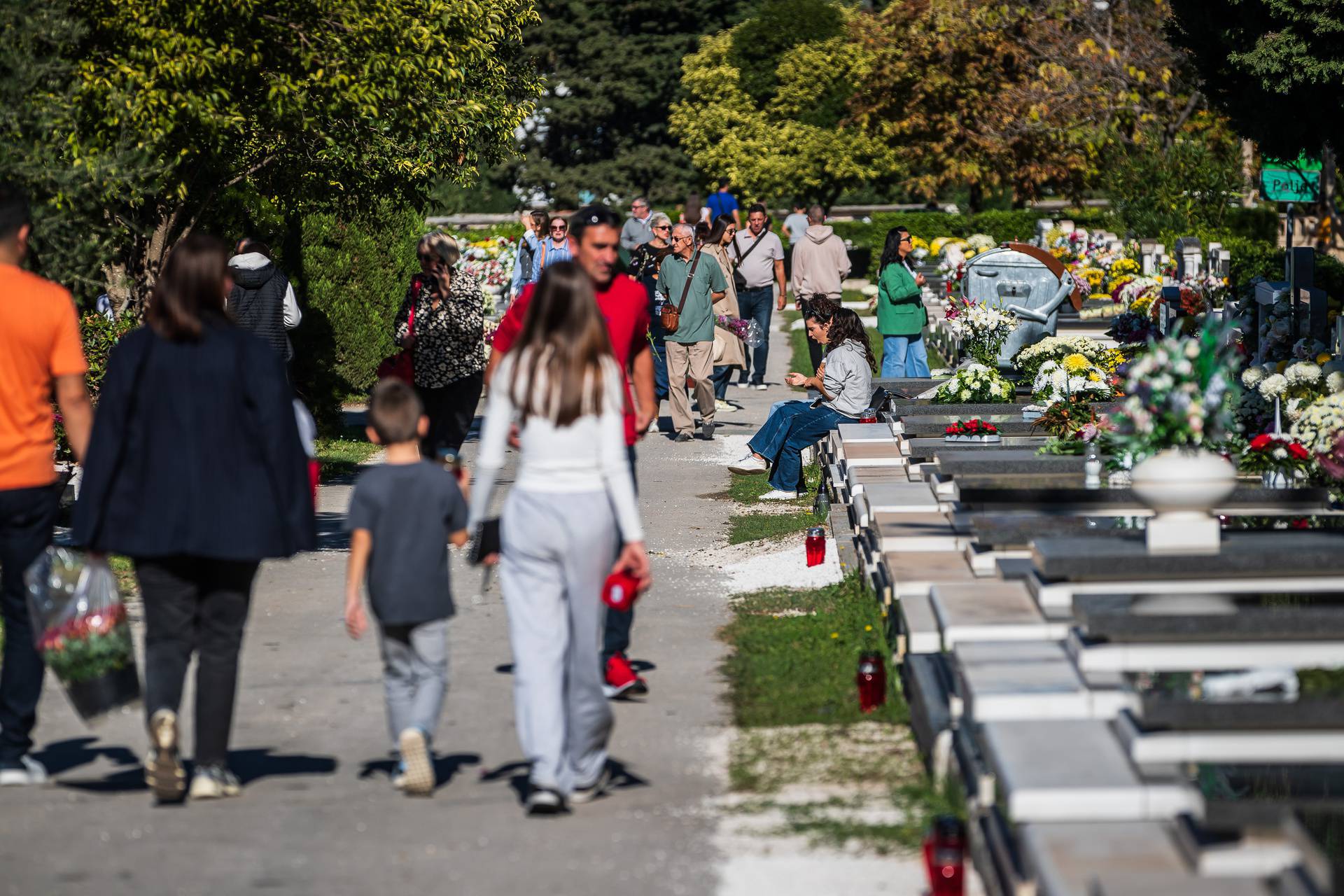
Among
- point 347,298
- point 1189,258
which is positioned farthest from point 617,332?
point 1189,258

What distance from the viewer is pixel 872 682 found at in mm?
7242

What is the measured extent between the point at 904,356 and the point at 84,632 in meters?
12.0

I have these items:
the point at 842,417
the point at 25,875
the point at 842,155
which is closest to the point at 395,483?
the point at 25,875

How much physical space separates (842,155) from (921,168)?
8.65 meters

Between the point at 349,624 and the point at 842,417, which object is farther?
the point at 842,417

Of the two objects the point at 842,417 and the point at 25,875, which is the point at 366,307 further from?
the point at 25,875

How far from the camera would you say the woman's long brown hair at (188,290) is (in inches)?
235

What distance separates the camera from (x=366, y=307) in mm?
19047

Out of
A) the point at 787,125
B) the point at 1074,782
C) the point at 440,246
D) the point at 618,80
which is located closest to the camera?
the point at 1074,782

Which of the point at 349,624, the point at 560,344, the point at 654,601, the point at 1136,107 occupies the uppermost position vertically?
the point at 1136,107

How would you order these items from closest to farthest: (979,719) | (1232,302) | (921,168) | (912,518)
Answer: (979,719), (912,518), (1232,302), (921,168)

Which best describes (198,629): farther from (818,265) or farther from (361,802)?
(818,265)

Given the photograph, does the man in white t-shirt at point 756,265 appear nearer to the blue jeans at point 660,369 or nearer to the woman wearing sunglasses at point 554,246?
the blue jeans at point 660,369

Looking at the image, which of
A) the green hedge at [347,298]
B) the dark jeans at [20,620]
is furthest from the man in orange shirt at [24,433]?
the green hedge at [347,298]
